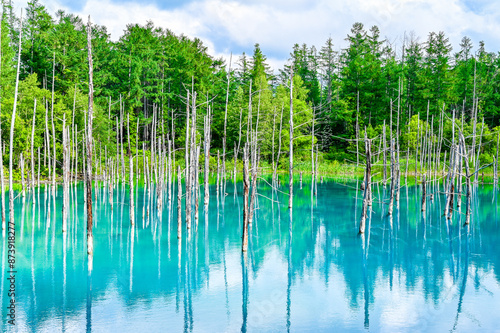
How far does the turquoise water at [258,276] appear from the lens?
32.9 ft

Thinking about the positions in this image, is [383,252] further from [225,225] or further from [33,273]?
[33,273]

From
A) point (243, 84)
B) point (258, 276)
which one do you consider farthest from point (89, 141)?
point (243, 84)

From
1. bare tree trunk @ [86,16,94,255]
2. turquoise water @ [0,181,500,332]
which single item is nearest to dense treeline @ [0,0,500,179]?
turquoise water @ [0,181,500,332]

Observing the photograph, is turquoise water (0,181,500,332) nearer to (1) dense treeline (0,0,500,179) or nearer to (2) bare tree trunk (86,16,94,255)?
(2) bare tree trunk (86,16,94,255)

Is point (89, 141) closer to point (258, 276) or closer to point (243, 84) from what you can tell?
point (258, 276)

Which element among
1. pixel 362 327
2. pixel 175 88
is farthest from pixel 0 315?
pixel 175 88

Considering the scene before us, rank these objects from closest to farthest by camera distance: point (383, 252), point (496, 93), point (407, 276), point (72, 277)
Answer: point (72, 277), point (407, 276), point (383, 252), point (496, 93)

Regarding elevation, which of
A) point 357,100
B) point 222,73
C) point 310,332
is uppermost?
point 222,73

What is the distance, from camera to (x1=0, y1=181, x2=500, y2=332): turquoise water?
10.0m

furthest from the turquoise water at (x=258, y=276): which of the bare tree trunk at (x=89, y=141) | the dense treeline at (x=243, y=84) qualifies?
the dense treeline at (x=243, y=84)

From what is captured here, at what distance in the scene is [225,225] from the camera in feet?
68.6

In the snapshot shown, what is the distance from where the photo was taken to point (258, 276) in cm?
1332

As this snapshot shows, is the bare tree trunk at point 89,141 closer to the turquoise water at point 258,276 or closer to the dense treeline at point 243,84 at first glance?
the turquoise water at point 258,276

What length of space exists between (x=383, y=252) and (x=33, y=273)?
475 inches
